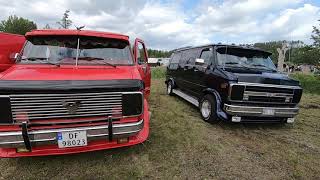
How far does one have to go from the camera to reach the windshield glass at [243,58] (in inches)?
276

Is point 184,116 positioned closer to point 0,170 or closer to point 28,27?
point 0,170

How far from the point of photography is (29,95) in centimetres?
360

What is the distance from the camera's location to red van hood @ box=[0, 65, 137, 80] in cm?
388


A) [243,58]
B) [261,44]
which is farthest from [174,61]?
[261,44]

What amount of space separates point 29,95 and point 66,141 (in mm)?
802

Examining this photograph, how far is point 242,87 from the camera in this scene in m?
5.94

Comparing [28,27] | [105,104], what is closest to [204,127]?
[105,104]

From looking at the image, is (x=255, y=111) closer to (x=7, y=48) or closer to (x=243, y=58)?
(x=243, y=58)

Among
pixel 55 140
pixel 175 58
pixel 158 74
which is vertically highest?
pixel 175 58

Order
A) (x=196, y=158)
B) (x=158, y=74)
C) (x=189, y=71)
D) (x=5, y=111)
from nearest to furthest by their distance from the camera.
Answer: (x=5, y=111) < (x=196, y=158) < (x=189, y=71) < (x=158, y=74)

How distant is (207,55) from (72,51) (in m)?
3.91

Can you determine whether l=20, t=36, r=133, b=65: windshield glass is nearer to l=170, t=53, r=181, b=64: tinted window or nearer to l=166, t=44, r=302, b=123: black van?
l=166, t=44, r=302, b=123: black van

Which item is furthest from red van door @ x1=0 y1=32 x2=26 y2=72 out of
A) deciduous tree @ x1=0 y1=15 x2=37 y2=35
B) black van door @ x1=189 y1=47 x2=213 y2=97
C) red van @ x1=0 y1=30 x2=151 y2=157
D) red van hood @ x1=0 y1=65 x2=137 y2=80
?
deciduous tree @ x1=0 y1=15 x2=37 y2=35

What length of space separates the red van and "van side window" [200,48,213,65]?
10.4 feet
